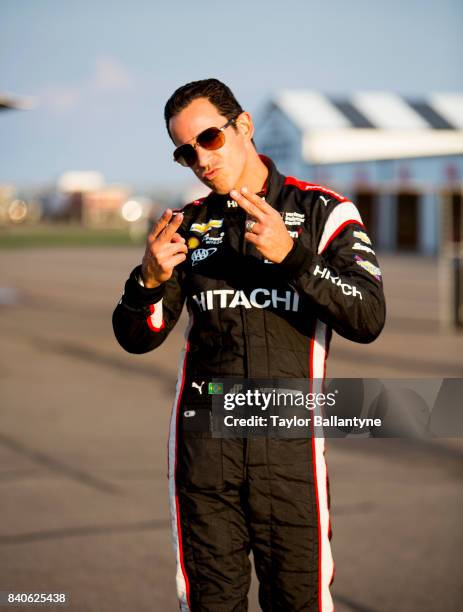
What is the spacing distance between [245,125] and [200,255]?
14.5 inches

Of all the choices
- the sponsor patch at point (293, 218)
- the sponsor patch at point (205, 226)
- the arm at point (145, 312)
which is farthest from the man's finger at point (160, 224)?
the sponsor patch at point (293, 218)

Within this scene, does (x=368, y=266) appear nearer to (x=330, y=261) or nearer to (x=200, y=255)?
(x=330, y=261)

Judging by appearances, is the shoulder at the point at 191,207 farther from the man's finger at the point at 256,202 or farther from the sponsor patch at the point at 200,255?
the man's finger at the point at 256,202

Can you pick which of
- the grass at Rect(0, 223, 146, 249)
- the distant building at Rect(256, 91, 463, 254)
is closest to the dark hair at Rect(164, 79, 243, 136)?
the distant building at Rect(256, 91, 463, 254)

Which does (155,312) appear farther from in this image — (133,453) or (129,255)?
(129,255)

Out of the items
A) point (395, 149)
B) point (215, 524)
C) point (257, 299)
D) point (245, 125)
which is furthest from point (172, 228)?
point (395, 149)

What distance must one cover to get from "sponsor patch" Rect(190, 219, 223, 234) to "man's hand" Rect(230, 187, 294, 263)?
1.22 feet

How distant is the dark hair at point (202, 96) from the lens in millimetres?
A: 2555

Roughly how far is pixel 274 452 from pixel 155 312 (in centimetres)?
49

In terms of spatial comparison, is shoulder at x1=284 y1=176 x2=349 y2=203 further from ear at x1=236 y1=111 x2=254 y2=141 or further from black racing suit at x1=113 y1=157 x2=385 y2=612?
ear at x1=236 y1=111 x2=254 y2=141

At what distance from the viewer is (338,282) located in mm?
2369

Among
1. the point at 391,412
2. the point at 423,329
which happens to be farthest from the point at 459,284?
the point at 391,412

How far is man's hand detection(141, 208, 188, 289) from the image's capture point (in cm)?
243

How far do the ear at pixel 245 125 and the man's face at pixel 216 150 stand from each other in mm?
11
